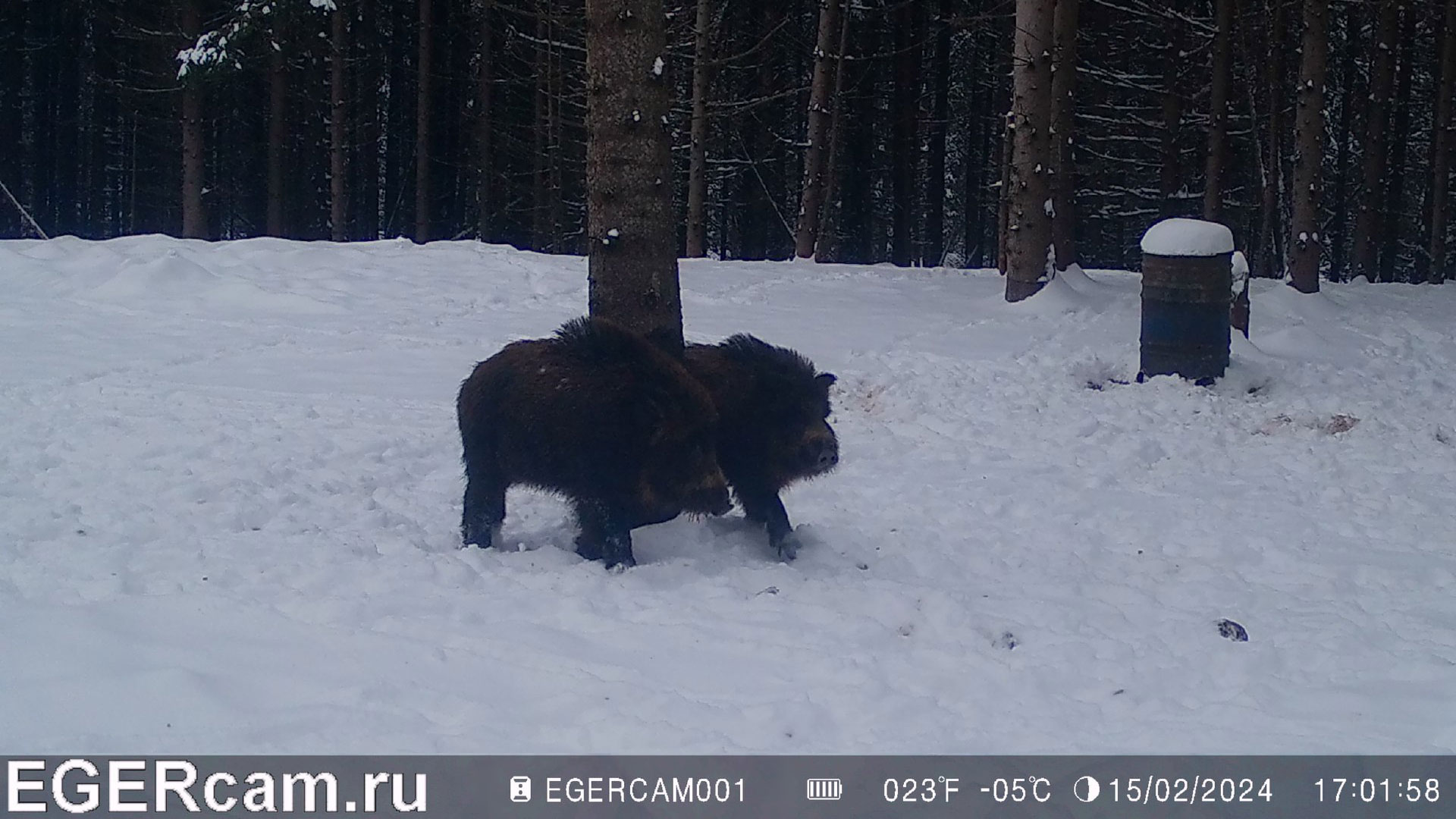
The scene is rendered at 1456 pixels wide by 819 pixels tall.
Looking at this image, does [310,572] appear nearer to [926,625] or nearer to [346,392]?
[926,625]

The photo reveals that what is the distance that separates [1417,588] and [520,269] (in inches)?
462

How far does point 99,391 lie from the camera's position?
30.4ft

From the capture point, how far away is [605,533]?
19.7 feet

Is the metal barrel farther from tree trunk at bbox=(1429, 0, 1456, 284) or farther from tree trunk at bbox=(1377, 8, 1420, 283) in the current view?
tree trunk at bbox=(1377, 8, 1420, 283)

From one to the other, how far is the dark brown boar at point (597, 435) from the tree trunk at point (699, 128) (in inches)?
549

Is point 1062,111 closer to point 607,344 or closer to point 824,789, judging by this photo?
point 607,344

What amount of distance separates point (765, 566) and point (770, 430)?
769mm

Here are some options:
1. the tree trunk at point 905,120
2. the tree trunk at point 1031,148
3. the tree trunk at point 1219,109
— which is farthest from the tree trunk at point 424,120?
the tree trunk at point 1031,148

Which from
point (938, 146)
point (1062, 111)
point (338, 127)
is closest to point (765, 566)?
point (1062, 111)

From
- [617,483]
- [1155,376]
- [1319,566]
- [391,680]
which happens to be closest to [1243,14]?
[1155,376]

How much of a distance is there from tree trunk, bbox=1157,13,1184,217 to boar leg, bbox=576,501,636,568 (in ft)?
55.3

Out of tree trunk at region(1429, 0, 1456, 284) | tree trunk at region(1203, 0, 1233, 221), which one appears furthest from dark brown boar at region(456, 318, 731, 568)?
tree trunk at region(1429, 0, 1456, 284)

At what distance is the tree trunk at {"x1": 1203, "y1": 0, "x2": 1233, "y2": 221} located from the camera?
1881 cm

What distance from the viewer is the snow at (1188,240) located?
1086cm
